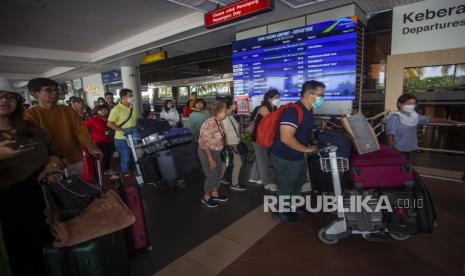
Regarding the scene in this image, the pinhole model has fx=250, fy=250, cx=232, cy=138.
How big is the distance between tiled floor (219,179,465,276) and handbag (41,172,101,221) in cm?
121

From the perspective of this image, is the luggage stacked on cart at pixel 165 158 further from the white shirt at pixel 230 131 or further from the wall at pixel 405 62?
the wall at pixel 405 62

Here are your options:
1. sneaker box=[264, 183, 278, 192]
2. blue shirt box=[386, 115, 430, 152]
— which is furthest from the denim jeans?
blue shirt box=[386, 115, 430, 152]

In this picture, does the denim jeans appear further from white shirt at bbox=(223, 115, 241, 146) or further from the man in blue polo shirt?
the man in blue polo shirt

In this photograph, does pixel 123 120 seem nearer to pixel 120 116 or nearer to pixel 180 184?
pixel 120 116

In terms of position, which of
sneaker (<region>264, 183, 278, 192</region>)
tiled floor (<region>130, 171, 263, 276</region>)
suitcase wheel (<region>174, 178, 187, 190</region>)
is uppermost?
suitcase wheel (<region>174, 178, 187, 190</region>)

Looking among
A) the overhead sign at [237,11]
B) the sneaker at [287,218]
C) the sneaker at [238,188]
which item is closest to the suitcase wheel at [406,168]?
the sneaker at [287,218]

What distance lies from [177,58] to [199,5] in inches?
204

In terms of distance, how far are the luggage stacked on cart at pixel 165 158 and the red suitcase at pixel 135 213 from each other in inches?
56.5

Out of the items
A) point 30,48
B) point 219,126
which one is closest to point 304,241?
point 219,126

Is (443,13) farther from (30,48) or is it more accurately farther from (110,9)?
(30,48)

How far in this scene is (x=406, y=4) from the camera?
176 inches

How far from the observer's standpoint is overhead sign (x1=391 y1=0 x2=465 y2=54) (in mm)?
4105

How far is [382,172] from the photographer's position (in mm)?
2021

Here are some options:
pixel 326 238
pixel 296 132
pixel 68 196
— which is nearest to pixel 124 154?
pixel 68 196
